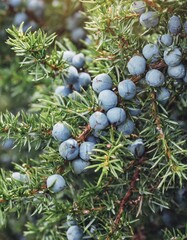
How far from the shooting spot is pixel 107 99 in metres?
0.77

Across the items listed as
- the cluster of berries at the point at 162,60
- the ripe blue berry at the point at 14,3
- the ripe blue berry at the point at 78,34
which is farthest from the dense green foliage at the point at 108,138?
the ripe blue berry at the point at 14,3

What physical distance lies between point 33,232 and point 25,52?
1.65ft

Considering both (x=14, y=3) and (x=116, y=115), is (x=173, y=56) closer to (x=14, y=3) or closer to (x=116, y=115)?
(x=116, y=115)

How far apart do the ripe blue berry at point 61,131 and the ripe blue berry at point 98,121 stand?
0.05 metres

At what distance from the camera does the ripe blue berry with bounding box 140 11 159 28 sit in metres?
0.75

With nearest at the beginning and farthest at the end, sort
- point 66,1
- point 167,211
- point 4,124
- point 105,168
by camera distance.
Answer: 1. point 105,168
2. point 4,124
3. point 167,211
4. point 66,1

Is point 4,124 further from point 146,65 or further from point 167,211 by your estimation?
point 167,211

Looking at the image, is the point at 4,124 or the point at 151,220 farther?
the point at 151,220

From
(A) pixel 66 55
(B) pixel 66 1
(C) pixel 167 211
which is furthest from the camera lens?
(B) pixel 66 1

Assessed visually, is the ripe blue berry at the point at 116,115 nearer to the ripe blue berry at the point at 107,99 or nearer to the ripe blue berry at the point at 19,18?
the ripe blue berry at the point at 107,99

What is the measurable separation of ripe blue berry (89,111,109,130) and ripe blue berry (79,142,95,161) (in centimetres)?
3

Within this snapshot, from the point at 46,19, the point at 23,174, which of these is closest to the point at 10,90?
the point at 46,19

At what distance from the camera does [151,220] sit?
1093mm

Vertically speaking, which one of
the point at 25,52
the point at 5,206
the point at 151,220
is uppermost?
the point at 25,52
